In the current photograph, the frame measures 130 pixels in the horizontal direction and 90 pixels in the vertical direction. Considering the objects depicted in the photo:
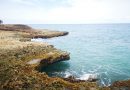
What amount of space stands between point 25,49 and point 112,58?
68.7 ft

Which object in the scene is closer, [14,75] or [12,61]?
[14,75]

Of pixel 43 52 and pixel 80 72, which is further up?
pixel 43 52

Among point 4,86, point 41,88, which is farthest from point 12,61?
point 41,88

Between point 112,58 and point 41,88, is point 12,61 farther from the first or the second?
point 112,58

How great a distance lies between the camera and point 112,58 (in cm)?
5316

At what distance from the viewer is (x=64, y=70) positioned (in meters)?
40.1

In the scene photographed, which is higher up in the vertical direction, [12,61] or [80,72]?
[12,61]

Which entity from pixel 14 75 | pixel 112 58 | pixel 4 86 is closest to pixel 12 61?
pixel 14 75

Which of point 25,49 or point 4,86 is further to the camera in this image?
point 25,49

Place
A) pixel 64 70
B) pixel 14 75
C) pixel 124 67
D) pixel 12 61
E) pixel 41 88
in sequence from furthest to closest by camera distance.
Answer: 1. pixel 124 67
2. pixel 64 70
3. pixel 12 61
4. pixel 14 75
5. pixel 41 88

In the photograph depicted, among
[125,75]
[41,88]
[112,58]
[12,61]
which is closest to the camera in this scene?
[41,88]

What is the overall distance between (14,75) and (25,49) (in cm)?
1751

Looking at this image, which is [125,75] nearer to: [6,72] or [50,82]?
[50,82]

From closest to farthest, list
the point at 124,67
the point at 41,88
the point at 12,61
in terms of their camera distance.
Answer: the point at 41,88 → the point at 12,61 → the point at 124,67
